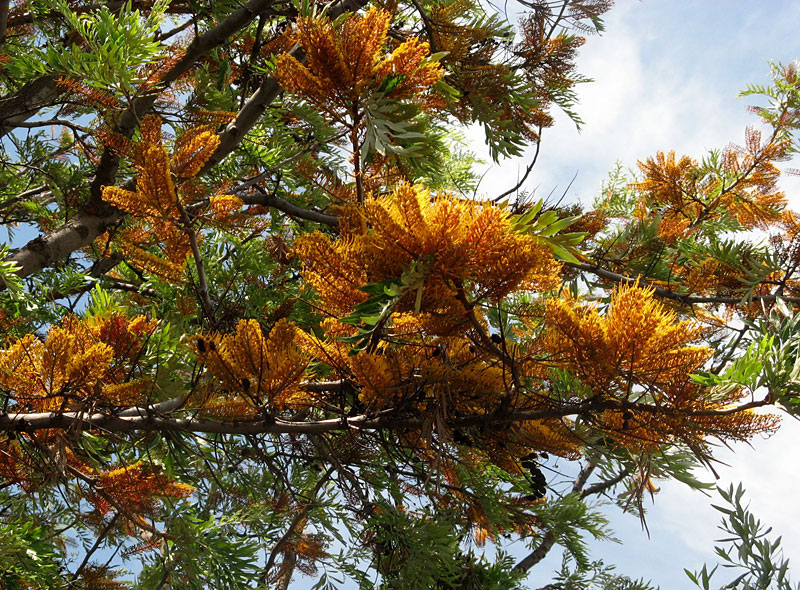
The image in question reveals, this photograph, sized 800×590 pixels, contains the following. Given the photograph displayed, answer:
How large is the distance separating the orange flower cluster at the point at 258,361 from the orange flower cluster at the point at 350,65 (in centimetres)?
52

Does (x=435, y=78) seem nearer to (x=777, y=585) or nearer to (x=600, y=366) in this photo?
(x=600, y=366)

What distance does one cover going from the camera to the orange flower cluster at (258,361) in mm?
1354

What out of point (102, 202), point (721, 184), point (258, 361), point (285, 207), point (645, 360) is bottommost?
point (645, 360)

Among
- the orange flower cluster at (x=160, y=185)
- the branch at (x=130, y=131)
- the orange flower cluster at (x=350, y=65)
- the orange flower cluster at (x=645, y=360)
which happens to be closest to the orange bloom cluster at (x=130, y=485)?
the orange flower cluster at (x=160, y=185)

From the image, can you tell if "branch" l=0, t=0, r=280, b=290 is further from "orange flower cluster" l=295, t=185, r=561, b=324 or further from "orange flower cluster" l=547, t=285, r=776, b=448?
"orange flower cluster" l=547, t=285, r=776, b=448

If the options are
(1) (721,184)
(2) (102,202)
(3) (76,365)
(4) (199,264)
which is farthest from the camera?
(1) (721,184)

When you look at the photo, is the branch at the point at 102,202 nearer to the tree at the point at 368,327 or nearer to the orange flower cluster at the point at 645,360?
the tree at the point at 368,327

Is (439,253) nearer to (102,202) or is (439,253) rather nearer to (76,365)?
(76,365)

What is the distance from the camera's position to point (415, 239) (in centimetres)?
111

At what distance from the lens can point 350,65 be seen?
4.38ft

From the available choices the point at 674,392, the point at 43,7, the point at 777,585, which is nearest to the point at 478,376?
the point at 674,392

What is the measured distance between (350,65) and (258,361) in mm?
669

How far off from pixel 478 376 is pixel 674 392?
0.41m

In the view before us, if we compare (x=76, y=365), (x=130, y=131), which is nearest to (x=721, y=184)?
(x=130, y=131)
